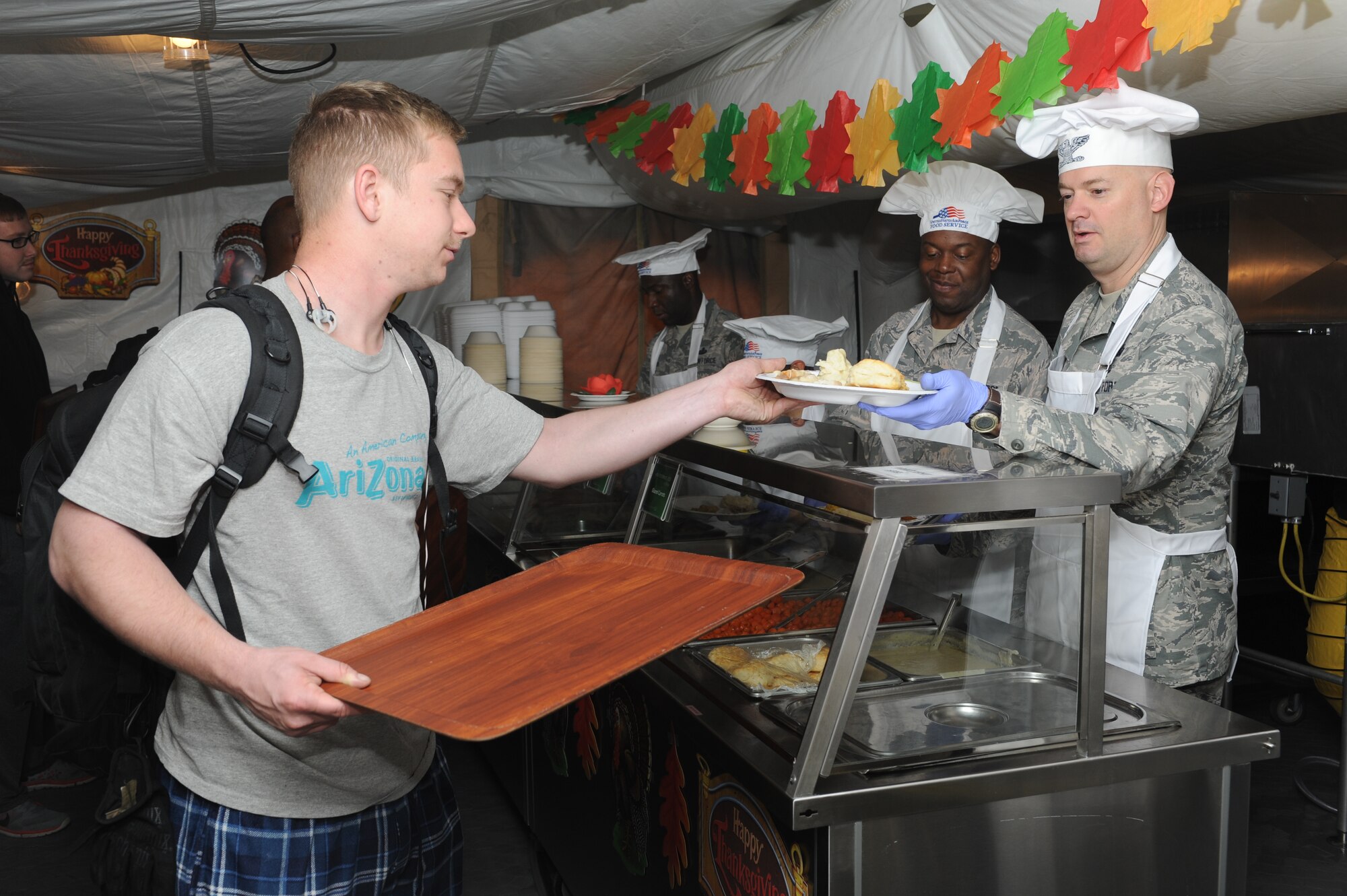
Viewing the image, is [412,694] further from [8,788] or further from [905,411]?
[8,788]

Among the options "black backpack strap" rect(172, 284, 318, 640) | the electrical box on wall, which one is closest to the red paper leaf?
"black backpack strap" rect(172, 284, 318, 640)

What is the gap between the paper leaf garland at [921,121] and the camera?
9.93ft

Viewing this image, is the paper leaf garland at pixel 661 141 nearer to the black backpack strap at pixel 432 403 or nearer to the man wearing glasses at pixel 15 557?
the man wearing glasses at pixel 15 557

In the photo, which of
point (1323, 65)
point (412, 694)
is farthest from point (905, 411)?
point (1323, 65)

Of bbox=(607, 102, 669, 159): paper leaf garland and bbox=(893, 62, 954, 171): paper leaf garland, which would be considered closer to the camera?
bbox=(893, 62, 954, 171): paper leaf garland

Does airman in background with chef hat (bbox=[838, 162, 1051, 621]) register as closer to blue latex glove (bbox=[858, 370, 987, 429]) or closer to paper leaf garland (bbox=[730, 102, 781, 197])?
paper leaf garland (bbox=[730, 102, 781, 197])

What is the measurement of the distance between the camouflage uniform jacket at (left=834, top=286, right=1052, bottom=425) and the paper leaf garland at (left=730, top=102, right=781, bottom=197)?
33.5 inches

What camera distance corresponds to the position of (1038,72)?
2.57m

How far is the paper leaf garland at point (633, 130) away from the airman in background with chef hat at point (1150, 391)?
2.74 m

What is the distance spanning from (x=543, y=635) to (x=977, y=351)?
2.25 meters

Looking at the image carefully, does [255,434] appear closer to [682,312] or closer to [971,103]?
[971,103]

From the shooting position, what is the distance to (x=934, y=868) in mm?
1566

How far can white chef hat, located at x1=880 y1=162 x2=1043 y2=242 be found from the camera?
3359mm

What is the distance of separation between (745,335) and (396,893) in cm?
333
